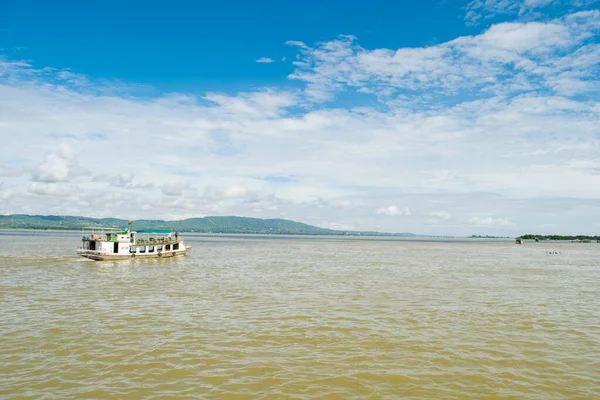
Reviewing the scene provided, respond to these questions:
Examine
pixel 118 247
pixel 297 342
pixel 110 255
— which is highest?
pixel 118 247

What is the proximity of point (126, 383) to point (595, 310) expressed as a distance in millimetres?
30091

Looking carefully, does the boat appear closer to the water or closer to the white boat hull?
the white boat hull

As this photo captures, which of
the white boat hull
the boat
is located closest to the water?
the white boat hull

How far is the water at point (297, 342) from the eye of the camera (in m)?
14.2

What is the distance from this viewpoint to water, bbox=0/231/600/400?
14219mm

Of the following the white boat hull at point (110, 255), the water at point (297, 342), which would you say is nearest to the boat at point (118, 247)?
the white boat hull at point (110, 255)

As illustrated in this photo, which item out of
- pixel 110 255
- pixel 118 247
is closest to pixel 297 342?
pixel 110 255

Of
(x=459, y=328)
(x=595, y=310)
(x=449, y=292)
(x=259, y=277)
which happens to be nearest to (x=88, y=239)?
(x=259, y=277)

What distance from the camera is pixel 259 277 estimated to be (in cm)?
4425

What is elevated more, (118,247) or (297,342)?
(118,247)

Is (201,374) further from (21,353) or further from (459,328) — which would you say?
(459,328)

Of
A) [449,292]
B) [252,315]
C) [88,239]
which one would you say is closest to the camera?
[252,315]

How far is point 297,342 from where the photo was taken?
19328 millimetres

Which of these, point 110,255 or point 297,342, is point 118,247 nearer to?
point 110,255
